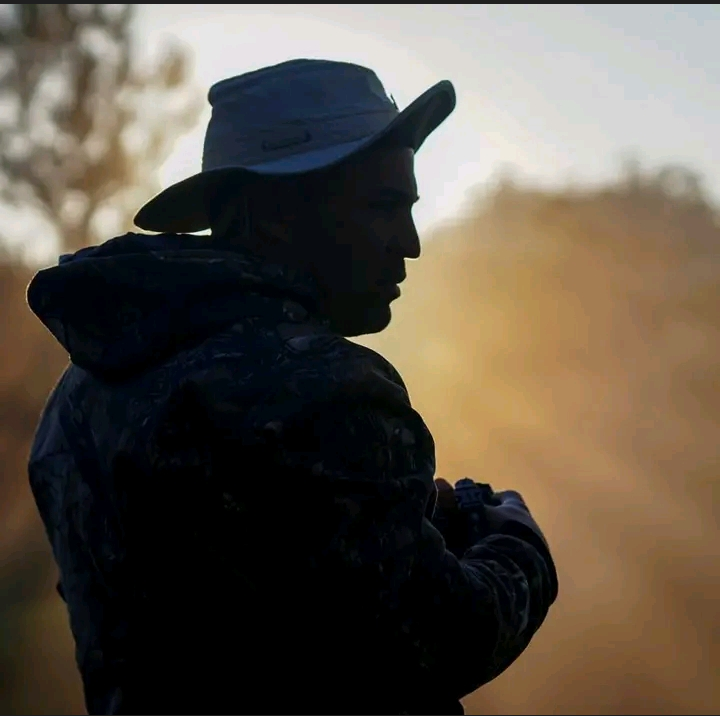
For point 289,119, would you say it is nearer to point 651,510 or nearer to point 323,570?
point 323,570

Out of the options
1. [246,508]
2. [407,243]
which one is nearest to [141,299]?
[246,508]

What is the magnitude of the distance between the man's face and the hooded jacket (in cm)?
12

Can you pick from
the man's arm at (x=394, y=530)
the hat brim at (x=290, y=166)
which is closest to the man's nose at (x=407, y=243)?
the hat brim at (x=290, y=166)

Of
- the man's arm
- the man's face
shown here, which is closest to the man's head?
the man's face

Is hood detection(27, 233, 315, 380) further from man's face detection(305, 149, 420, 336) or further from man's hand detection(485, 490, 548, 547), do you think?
man's hand detection(485, 490, 548, 547)

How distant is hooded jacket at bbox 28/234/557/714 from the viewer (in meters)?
1.17

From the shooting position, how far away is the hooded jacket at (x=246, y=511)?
1.17m

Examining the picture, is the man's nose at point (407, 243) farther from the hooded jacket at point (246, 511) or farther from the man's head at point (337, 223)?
the hooded jacket at point (246, 511)

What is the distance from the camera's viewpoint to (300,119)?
1427mm

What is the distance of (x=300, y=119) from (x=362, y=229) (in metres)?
0.15

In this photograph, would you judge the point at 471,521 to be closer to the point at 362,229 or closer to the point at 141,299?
the point at 362,229

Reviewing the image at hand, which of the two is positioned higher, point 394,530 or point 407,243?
point 407,243

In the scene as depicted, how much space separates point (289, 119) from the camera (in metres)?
1.43

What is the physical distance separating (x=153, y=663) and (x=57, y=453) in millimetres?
264
